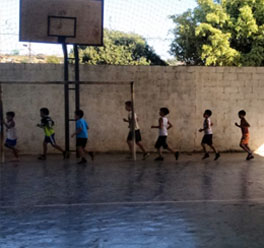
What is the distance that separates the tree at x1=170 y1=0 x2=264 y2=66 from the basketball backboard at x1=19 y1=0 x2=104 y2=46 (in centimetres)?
1089

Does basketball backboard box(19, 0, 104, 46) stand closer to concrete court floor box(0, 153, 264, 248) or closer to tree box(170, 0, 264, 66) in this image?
concrete court floor box(0, 153, 264, 248)

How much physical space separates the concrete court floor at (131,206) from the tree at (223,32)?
41.7ft

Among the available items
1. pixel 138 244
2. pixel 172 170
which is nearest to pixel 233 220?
pixel 138 244

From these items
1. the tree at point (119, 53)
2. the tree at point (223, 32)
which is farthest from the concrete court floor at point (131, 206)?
the tree at point (119, 53)

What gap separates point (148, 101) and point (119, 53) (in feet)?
49.8

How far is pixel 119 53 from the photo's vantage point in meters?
27.9

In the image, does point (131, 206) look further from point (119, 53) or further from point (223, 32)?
point (119, 53)

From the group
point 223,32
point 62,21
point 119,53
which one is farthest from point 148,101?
point 119,53

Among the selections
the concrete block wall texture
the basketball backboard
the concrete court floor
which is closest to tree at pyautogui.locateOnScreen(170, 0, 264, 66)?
the concrete block wall texture

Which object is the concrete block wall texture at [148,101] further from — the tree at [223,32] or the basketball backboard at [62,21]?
the tree at [223,32]

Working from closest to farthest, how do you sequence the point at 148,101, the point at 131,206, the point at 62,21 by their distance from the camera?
1. the point at 131,206
2. the point at 62,21
3. the point at 148,101

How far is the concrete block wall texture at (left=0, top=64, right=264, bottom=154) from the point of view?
41.8ft

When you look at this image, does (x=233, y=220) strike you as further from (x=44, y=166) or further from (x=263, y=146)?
(x=263, y=146)

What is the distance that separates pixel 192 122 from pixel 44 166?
4.85 meters
